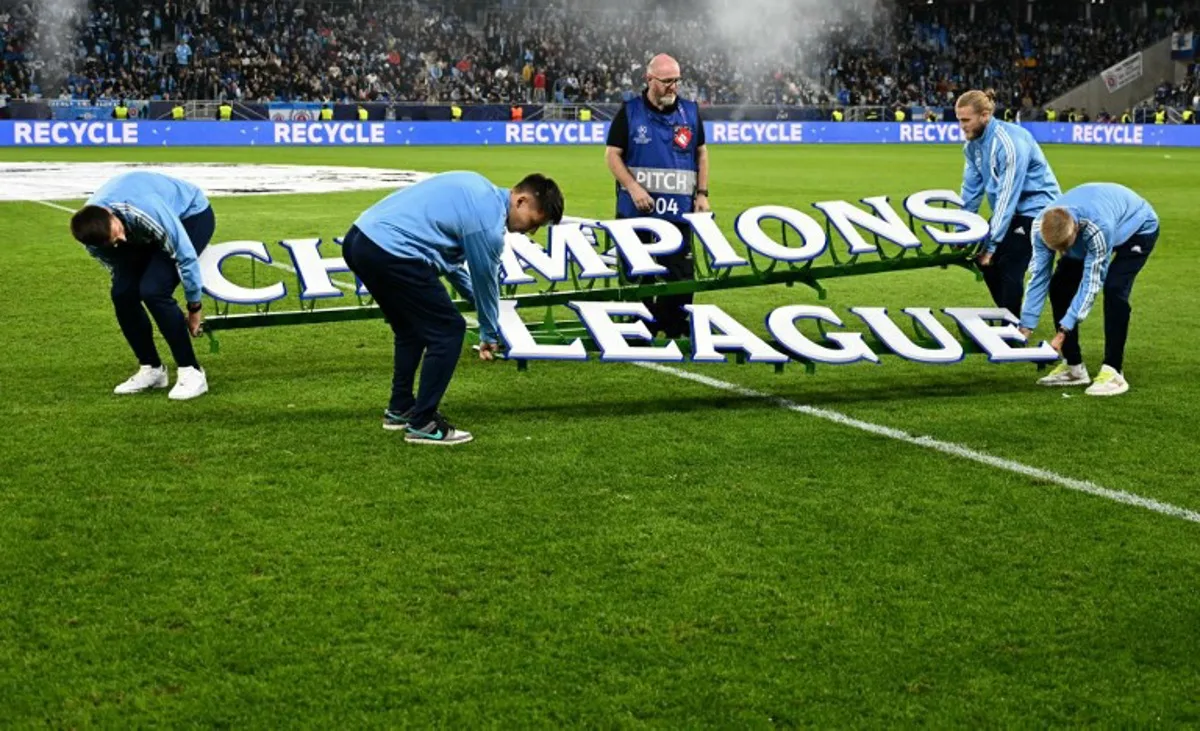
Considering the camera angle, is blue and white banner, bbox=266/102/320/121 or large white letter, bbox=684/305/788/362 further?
blue and white banner, bbox=266/102/320/121

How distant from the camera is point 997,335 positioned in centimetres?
876

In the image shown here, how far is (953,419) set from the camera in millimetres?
7977

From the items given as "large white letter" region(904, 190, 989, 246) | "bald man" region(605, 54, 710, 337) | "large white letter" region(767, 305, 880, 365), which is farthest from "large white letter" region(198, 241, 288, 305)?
"large white letter" region(904, 190, 989, 246)

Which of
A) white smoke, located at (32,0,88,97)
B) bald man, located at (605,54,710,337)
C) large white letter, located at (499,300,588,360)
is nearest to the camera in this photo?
large white letter, located at (499,300,588,360)

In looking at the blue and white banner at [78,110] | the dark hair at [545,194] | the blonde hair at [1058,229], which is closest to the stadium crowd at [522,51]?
the blue and white banner at [78,110]

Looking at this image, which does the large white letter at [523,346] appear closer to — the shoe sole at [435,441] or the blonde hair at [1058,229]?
the shoe sole at [435,441]

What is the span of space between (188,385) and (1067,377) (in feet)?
17.2

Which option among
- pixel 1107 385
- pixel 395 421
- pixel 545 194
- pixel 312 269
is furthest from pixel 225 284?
pixel 1107 385

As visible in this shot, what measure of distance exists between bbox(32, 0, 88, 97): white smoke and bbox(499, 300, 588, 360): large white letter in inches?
1520

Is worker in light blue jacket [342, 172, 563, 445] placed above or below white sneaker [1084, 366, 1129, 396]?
above

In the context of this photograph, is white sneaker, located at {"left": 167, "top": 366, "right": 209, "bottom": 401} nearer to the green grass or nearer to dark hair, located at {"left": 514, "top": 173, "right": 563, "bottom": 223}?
the green grass

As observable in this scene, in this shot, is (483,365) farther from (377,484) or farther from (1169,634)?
(1169,634)

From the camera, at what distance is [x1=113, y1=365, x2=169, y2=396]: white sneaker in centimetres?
852

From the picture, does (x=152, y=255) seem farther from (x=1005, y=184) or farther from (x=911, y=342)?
(x=1005, y=184)
